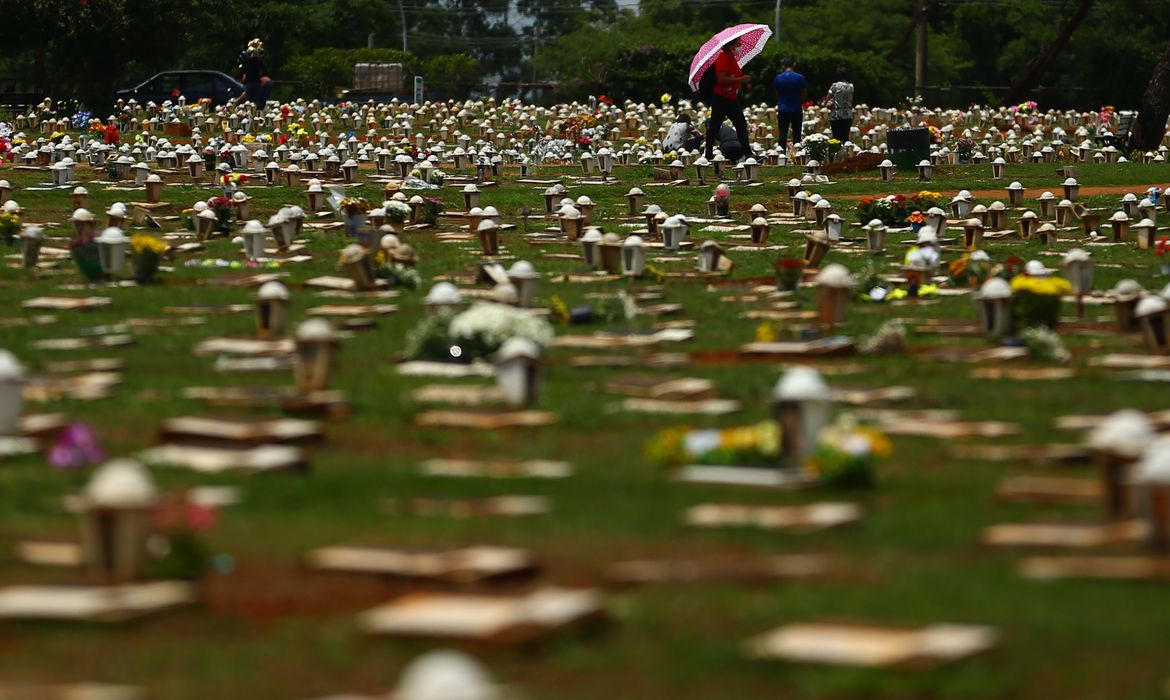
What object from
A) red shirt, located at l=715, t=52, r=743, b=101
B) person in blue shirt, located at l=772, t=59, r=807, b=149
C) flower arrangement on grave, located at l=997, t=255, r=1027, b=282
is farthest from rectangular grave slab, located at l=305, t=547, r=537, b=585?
person in blue shirt, located at l=772, t=59, r=807, b=149

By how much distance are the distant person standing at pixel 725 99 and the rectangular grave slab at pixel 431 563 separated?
25.1 metres

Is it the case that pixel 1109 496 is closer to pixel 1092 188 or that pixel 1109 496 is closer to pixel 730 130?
pixel 1092 188

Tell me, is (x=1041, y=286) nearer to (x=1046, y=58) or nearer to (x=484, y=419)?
(x=484, y=419)

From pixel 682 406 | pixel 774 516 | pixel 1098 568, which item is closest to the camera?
pixel 1098 568

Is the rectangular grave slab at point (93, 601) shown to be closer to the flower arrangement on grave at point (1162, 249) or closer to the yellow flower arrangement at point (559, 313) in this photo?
the yellow flower arrangement at point (559, 313)

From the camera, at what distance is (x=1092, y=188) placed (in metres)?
31.6

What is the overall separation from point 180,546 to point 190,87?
46085mm

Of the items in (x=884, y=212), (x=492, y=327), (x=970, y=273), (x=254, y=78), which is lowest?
(x=884, y=212)

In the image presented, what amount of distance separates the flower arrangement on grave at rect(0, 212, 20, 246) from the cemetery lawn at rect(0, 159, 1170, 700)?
7016 mm

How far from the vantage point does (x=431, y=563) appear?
26.3 ft

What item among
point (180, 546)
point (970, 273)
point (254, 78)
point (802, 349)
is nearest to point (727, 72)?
point (254, 78)

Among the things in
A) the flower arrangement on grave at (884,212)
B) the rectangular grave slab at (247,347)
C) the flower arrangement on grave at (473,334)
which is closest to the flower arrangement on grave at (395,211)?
the flower arrangement on grave at (884,212)

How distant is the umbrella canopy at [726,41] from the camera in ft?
112

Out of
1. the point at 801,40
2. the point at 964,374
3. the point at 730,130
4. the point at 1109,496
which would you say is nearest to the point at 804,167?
the point at 730,130
